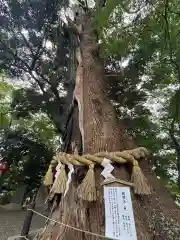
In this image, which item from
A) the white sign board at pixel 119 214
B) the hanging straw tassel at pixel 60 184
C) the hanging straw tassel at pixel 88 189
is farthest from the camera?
the hanging straw tassel at pixel 60 184

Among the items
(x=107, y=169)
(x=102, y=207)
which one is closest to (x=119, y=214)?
(x=102, y=207)

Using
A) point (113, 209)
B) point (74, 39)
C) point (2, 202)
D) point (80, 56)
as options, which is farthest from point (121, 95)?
point (113, 209)

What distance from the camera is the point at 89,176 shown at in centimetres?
96

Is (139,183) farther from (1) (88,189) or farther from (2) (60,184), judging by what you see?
(2) (60,184)

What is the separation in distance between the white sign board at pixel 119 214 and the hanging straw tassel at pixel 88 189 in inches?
1.9

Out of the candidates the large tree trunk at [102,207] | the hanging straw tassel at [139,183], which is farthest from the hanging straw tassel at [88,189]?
the hanging straw tassel at [139,183]

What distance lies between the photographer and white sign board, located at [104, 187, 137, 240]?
0.82 m

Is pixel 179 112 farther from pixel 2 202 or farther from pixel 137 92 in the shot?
pixel 2 202

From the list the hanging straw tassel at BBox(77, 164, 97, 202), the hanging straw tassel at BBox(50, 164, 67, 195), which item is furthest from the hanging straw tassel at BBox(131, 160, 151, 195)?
the hanging straw tassel at BBox(50, 164, 67, 195)

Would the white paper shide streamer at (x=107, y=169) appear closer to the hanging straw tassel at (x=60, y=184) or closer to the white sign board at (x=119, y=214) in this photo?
the white sign board at (x=119, y=214)

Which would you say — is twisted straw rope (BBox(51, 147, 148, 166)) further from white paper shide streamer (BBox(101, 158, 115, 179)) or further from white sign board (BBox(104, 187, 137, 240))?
white sign board (BBox(104, 187, 137, 240))

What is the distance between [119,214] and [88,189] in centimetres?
15

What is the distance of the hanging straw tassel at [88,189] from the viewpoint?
924 mm

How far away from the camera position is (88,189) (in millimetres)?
935
